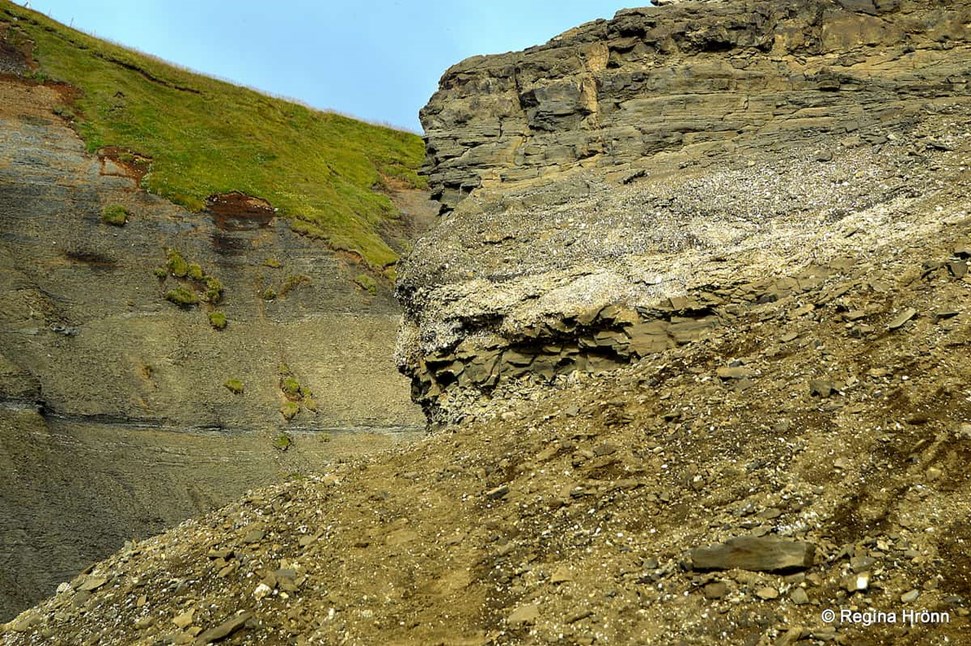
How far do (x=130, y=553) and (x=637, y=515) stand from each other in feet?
34.7

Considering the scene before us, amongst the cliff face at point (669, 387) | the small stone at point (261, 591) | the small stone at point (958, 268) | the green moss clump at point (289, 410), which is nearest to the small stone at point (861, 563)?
the cliff face at point (669, 387)

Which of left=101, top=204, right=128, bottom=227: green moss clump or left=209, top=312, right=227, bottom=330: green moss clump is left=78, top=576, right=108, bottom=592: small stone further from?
left=101, top=204, right=128, bottom=227: green moss clump


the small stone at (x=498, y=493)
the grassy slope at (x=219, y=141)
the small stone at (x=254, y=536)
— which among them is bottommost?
the small stone at (x=254, y=536)

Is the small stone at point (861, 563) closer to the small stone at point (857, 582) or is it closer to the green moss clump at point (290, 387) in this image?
the small stone at point (857, 582)

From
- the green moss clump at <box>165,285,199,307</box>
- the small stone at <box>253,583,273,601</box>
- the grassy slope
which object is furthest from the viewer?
A: the grassy slope

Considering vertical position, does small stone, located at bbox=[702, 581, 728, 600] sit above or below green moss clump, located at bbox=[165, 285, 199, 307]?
below

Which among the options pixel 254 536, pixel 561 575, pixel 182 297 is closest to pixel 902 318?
pixel 561 575

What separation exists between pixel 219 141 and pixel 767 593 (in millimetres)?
69930

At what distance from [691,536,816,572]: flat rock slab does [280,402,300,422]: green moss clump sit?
35.8 meters

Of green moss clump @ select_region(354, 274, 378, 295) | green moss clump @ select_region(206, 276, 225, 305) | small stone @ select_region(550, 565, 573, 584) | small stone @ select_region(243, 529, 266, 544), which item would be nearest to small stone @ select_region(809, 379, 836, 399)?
small stone @ select_region(550, 565, 573, 584)

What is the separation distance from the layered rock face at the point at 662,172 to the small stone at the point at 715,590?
8029 mm

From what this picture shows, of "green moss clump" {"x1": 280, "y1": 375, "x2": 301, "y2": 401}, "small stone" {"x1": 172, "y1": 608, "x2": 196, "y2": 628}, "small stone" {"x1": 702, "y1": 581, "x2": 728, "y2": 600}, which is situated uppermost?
"small stone" {"x1": 702, "y1": 581, "x2": 728, "y2": 600}

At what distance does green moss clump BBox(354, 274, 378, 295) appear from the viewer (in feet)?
184

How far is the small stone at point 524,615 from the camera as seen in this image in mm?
10688
